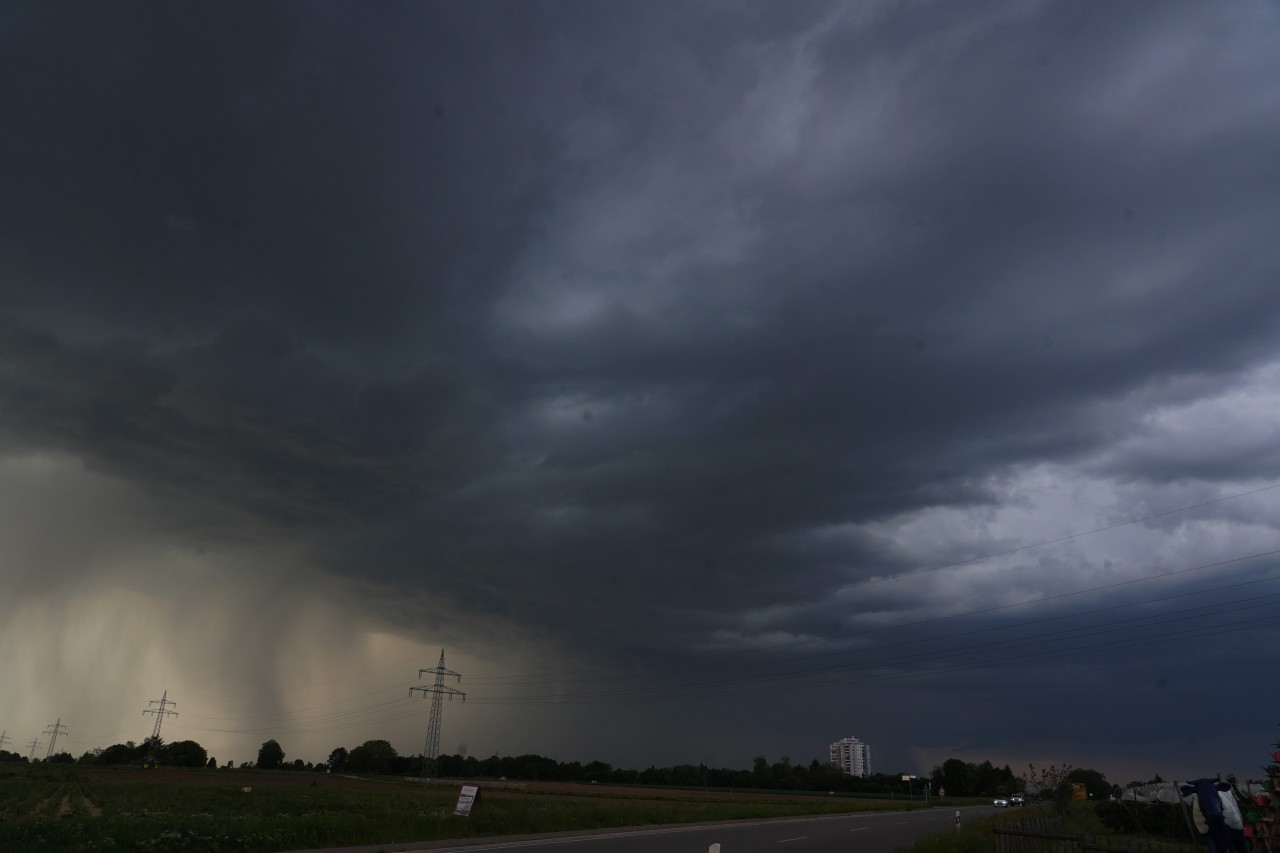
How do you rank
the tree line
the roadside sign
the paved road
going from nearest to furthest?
1. the paved road
2. the roadside sign
3. the tree line

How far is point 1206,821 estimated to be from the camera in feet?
71.5

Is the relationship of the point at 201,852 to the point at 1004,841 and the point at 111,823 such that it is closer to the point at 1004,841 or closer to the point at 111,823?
the point at 111,823

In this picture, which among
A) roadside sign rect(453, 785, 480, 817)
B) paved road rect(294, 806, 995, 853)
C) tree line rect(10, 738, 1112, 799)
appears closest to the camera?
paved road rect(294, 806, 995, 853)

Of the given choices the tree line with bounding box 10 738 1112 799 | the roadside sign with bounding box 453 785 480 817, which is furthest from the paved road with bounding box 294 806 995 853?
the tree line with bounding box 10 738 1112 799

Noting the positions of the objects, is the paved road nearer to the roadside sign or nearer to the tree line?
the roadside sign

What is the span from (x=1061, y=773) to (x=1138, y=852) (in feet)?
47.0

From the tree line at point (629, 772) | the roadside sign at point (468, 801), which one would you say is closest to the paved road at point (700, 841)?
the roadside sign at point (468, 801)

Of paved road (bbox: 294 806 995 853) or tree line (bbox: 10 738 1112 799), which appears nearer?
paved road (bbox: 294 806 995 853)

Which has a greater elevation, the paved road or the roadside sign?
the roadside sign

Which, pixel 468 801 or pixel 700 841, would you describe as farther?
pixel 468 801

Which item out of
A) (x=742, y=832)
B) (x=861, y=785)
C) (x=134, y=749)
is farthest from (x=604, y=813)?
(x=134, y=749)

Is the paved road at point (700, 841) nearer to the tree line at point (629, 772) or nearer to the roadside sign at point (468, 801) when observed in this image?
the roadside sign at point (468, 801)

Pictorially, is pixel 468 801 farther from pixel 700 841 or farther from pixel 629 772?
pixel 629 772

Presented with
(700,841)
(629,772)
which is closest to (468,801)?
(700,841)
